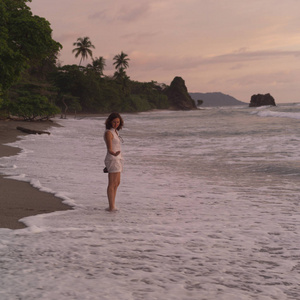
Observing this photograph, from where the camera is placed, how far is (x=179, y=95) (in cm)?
17250

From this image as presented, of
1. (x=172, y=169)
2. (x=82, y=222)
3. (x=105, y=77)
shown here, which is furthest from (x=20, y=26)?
(x=105, y=77)

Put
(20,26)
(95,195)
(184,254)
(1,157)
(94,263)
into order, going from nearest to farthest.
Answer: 1. (94,263)
2. (184,254)
3. (95,195)
4. (1,157)
5. (20,26)

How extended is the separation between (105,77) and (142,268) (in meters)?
94.1

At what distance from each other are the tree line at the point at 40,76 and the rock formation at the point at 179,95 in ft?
186

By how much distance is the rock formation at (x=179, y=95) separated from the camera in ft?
554

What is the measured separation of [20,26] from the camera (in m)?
16.3

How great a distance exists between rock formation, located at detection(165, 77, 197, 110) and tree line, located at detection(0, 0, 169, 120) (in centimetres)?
5670

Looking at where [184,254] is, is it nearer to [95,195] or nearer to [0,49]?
[95,195]

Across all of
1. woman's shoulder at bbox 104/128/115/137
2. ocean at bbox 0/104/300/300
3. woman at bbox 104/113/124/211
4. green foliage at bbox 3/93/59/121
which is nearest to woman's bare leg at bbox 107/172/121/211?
woman at bbox 104/113/124/211

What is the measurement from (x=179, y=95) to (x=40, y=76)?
9281 centimetres

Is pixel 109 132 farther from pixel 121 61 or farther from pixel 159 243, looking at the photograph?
pixel 121 61

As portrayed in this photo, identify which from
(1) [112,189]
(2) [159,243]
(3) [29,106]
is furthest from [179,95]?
(2) [159,243]

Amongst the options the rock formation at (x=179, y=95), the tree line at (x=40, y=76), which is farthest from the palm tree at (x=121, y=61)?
the rock formation at (x=179, y=95)

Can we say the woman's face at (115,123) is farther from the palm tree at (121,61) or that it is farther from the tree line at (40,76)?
the palm tree at (121,61)
